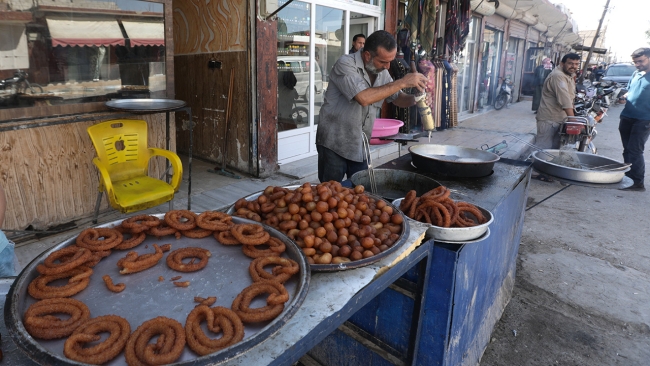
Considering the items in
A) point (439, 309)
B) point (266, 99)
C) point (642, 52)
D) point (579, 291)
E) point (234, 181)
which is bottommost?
point (579, 291)

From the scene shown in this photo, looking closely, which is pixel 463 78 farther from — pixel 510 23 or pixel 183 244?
pixel 183 244

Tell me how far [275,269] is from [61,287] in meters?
0.71

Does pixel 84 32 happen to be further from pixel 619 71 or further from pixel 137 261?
pixel 619 71

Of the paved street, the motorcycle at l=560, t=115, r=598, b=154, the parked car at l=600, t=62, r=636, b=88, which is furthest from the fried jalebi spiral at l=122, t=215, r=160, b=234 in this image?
the parked car at l=600, t=62, r=636, b=88

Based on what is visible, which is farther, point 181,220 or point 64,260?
point 181,220

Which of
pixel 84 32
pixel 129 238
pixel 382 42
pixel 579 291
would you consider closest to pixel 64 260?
pixel 129 238

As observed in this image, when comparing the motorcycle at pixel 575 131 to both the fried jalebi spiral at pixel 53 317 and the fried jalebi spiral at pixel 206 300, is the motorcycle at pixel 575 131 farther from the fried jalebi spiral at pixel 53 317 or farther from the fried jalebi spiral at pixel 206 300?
the fried jalebi spiral at pixel 53 317

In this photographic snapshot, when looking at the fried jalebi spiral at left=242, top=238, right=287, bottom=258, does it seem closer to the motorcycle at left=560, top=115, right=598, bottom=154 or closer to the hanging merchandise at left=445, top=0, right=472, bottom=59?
the motorcycle at left=560, top=115, right=598, bottom=154

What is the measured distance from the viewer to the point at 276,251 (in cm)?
160

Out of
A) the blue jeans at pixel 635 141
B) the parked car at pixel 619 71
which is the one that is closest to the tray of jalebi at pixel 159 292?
the blue jeans at pixel 635 141

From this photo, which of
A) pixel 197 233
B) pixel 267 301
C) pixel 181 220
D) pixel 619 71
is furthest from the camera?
pixel 619 71

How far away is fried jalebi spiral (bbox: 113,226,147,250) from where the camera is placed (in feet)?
5.31

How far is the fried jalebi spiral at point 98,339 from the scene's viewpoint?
1.04 meters

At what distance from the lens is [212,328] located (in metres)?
1.18
